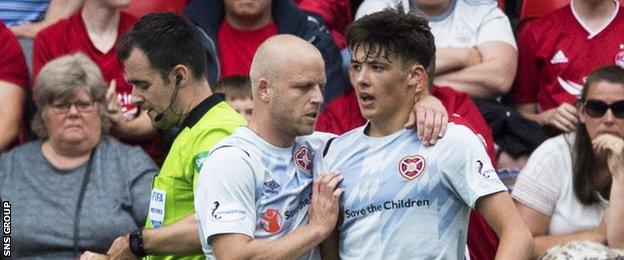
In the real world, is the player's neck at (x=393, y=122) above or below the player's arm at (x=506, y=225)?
above

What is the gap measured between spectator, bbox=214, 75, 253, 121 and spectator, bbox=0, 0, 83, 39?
121 centimetres

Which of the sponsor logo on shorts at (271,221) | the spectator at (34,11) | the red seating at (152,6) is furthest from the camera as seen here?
the red seating at (152,6)

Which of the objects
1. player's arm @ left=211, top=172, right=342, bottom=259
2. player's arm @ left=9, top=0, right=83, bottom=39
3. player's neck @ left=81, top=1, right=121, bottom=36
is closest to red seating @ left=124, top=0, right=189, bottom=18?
player's arm @ left=9, top=0, right=83, bottom=39

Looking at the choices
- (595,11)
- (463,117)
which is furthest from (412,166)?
(595,11)

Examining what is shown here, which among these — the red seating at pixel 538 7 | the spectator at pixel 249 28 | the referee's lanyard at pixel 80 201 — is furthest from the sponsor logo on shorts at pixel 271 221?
the red seating at pixel 538 7

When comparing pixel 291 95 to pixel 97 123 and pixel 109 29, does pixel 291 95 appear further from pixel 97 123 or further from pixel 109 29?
pixel 109 29

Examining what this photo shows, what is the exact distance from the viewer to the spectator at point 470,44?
7902 mm

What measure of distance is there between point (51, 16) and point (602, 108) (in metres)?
2.97

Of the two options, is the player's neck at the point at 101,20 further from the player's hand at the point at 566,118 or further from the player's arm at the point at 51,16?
the player's hand at the point at 566,118

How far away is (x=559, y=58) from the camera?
7969mm

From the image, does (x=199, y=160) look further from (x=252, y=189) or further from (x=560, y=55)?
(x=560, y=55)

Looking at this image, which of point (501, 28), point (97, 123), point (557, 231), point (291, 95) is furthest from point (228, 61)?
point (291, 95)

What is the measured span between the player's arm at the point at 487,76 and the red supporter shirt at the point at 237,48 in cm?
93

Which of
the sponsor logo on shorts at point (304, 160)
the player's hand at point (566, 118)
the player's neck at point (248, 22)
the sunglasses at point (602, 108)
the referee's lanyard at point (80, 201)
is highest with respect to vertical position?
the sponsor logo on shorts at point (304, 160)
